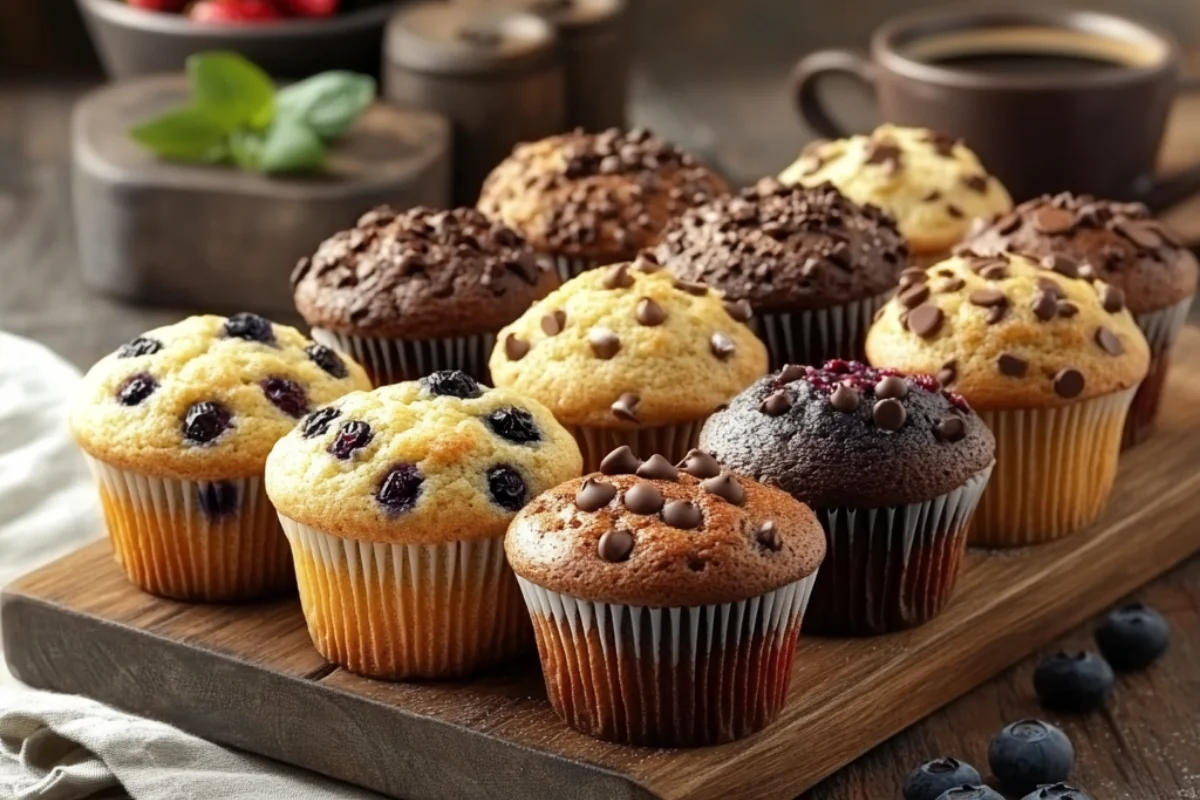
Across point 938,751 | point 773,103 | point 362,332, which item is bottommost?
point 773,103

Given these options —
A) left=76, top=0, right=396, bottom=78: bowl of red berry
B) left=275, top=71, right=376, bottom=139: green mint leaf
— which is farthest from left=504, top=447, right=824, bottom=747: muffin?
left=76, top=0, right=396, bottom=78: bowl of red berry

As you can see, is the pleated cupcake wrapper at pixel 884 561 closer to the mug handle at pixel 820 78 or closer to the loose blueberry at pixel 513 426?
the loose blueberry at pixel 513 426

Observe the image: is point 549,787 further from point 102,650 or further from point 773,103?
point 773,103

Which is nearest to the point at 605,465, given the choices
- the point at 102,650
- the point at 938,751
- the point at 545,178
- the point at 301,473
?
the point at 301,473

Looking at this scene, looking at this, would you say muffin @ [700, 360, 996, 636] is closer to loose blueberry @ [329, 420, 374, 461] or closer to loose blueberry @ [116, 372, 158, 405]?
loose blueberry @ [329, 420, 374, 461]

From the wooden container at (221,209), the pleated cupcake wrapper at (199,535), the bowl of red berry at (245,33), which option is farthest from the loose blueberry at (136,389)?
the bowl of red berry at (245,33)

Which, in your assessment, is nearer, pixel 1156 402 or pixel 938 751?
pixel 938 751

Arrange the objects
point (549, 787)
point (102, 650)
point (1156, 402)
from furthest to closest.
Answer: point (1156, 402)
point (102, 650)
point (549, 787)
